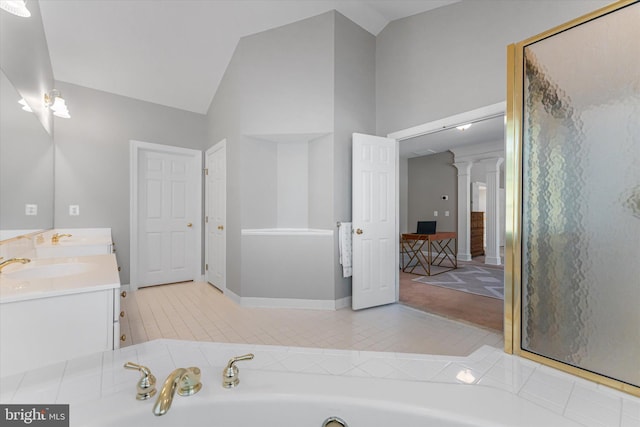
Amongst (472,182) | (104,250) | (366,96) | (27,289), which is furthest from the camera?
(472,182)

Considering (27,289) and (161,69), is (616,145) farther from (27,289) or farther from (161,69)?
(161,69)

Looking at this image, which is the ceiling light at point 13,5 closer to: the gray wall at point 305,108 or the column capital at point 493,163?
the gray wall at point 305,108

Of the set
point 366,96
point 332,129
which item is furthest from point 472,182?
point 332,129

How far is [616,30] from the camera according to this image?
4.18ft

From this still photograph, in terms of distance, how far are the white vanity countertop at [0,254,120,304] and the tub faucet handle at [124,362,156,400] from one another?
363 mm

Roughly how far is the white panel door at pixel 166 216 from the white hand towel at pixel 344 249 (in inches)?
94.2

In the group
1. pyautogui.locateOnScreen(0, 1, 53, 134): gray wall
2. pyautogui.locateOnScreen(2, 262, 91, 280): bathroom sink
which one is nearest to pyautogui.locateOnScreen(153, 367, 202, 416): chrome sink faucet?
pyautogui.locateOnScreen(2, 262, 91, 280): bathroom sink

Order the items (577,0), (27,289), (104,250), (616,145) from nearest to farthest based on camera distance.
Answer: (27,289) → (616,145) → (577,0) → (104,250)

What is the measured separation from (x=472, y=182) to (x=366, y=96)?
4.82 meters

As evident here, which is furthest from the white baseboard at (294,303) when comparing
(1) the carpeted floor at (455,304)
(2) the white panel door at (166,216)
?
(2) the white panel door at (166,216)

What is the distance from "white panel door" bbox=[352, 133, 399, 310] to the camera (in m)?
2.96

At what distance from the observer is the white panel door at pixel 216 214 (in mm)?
3615

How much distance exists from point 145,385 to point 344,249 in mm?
2176

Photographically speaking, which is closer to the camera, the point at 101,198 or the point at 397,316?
the point at 397,316
